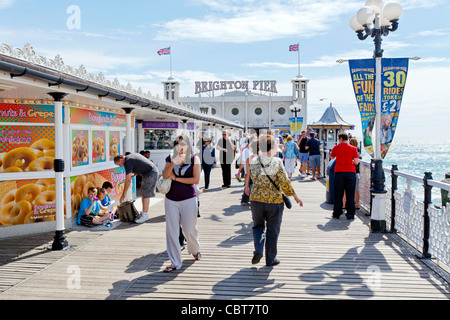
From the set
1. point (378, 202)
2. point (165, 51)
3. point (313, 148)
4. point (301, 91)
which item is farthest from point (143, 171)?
point (301, 91)

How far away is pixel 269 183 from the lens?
5.04m

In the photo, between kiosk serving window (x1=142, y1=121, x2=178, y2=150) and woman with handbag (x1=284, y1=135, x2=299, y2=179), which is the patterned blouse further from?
kiosk serving window (x1=142, y1=121, x2=178, y2=150)

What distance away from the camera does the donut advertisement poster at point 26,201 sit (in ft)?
22.3

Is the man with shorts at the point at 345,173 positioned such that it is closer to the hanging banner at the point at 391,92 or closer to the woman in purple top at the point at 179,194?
the hanging banner at the point at 391,92

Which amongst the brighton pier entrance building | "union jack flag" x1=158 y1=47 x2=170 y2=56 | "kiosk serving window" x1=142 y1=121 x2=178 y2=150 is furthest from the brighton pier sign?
"kiosk serving window" x1=142 y1=121 x2=178 y2=150

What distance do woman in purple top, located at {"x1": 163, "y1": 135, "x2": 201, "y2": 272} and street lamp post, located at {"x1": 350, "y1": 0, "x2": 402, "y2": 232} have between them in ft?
12.5

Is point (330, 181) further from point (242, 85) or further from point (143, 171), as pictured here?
point (242, 85)

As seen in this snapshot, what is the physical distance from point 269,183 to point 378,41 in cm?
413

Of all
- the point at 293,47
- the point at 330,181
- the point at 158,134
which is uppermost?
the point at 293,47

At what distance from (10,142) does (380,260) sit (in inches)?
253

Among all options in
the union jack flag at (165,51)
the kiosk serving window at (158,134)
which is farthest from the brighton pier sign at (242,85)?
the kiosk serving window at (158,134)

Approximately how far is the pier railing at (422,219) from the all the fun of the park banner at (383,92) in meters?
0.81
